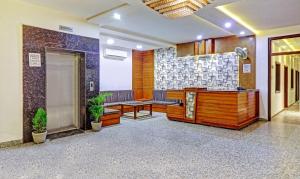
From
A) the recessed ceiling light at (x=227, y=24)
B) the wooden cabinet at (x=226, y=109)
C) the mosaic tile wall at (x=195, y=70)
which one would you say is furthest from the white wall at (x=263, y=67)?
the recessed ceiling light at (x=227, y=24)

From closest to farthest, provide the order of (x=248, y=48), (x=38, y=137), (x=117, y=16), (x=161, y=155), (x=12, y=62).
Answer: (x=161, y=155), (x=12, y=62), (x=38, y=137), (x=117, y=16), (x=248, y=48)

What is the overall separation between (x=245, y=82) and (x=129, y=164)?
5.30 meters

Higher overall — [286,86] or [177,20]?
[177,20]

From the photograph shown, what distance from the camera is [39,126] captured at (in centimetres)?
428

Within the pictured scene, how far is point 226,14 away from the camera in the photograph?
16.1ft

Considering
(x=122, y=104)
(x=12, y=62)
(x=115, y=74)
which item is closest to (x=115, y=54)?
(x=115, y=74)

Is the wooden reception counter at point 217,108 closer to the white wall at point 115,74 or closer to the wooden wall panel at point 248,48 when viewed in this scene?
the wooden wall panel at point 248,48

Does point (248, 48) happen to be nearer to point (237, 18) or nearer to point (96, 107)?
point (237, 18)

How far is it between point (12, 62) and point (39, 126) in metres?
1.37

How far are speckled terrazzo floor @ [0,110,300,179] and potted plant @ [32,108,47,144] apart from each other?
7.3 inches

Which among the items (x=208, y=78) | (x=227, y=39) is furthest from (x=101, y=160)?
(x=227, y=39)

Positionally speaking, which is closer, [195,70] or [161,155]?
[161,155]

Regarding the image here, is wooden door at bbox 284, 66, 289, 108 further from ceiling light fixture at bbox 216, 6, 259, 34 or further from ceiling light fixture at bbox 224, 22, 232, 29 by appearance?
ceiling light fixture at bbox 224, 22, 232, 29

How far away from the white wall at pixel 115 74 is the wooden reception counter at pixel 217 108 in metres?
2.77
